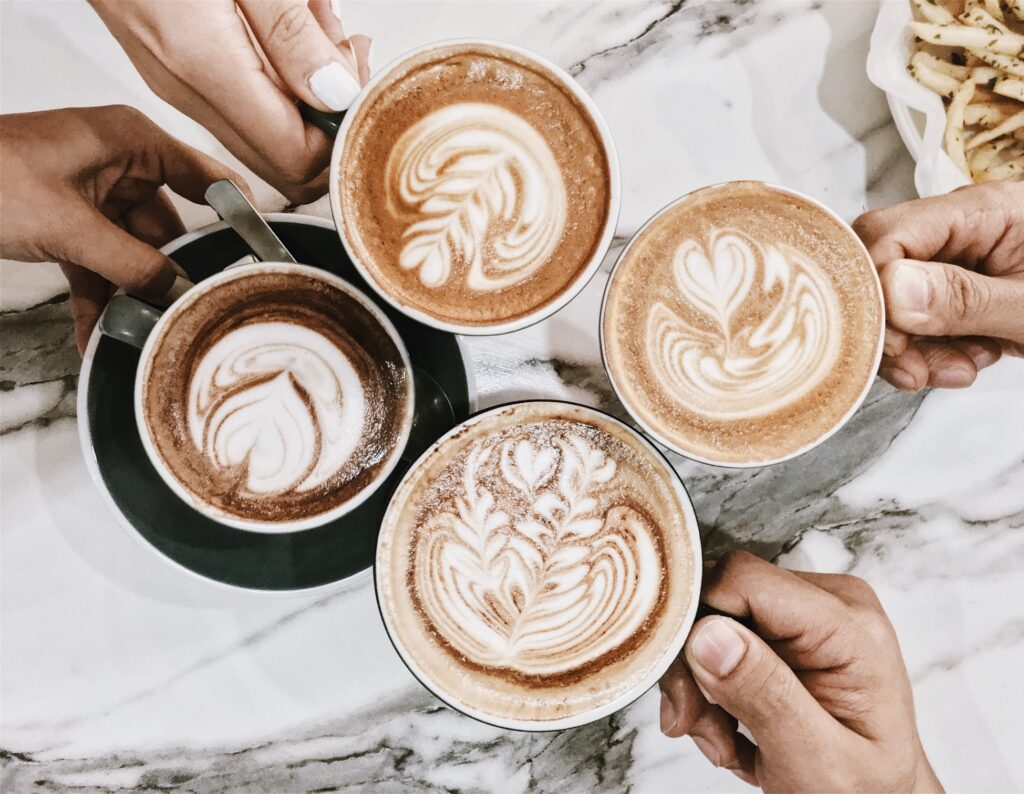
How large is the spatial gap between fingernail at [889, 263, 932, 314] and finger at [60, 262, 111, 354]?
1310 mm

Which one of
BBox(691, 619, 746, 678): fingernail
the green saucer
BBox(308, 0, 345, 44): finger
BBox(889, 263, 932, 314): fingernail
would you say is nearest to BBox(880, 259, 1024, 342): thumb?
BBox(889, 263, 932, 314): fingernail

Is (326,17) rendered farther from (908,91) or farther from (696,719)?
(696,719)

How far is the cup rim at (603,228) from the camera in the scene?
0.96m

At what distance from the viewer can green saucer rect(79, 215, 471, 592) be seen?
46.2 inches

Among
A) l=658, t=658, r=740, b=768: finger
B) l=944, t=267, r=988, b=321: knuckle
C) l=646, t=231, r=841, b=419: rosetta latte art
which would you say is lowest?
l=658, t=658, r=740, b=768: finger

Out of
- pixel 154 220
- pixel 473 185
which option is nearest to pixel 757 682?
pixel 473 185

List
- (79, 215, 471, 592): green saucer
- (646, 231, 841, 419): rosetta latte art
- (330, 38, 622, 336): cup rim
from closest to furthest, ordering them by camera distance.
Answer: (330, 38, 622, 336): cup rim → (646, 231, 841, 419): rosetta latte art → (79, 215, 471, 592): green saucer

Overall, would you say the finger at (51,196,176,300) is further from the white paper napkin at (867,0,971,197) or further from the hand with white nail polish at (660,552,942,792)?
the white paper napkin at (867,0,971,197)

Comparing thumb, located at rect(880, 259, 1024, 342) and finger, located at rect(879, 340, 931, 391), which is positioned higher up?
thumb, located at rect(880, 259, 1024, 342)

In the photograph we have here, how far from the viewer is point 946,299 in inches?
44.5

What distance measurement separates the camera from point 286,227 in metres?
1.18

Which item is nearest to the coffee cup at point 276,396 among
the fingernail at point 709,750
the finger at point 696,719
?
the finger at point 696,719

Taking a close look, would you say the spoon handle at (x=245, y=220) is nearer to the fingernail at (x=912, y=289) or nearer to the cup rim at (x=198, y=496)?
the cup rim at (x=198, y=496)

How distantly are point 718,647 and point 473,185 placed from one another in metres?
0.77
